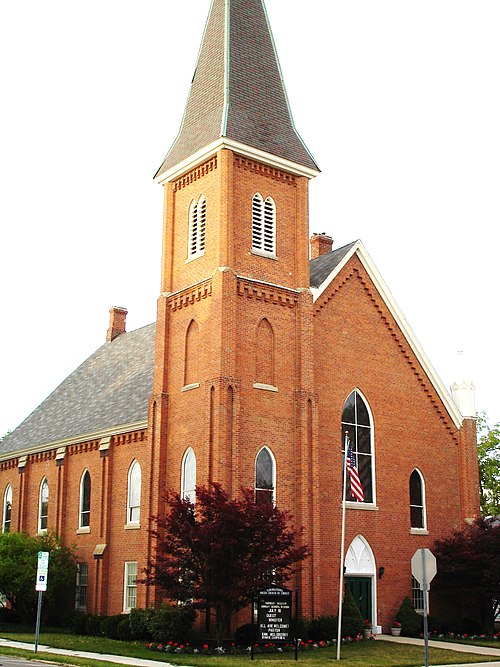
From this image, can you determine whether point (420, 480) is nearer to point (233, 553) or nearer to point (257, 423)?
point (257, 423)

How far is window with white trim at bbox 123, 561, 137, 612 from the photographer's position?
33969 mm

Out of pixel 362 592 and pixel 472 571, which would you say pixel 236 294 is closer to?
pixel 362 592

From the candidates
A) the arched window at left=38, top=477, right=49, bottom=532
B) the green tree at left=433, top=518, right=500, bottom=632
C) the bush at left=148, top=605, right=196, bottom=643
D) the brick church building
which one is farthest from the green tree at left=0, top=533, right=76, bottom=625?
the green tree at left=433, top=518, right=500, bottom=632

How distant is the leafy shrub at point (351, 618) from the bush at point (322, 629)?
573mm

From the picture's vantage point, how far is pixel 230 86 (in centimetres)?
3472

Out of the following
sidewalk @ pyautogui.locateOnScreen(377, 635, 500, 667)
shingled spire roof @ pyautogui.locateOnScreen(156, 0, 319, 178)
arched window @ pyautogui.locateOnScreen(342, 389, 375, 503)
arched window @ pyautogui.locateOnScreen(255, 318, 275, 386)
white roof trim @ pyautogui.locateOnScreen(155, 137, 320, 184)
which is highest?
shingled spire roof @ pyautogui.locateOnScreen(156, 0, 319, 178)

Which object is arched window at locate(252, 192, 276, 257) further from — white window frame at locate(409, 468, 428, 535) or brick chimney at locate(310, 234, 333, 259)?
white window frame at locate(409, 468, 428, 535)

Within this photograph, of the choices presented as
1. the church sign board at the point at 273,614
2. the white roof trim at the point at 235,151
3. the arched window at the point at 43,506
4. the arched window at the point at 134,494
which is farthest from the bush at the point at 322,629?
the arched window at the point at 43,506

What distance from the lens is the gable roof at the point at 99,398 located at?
3875cm

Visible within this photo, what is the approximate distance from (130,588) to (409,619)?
10398 millimetres

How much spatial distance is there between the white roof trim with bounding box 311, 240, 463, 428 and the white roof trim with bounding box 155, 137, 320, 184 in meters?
3.89

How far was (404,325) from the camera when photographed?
37.2 metres

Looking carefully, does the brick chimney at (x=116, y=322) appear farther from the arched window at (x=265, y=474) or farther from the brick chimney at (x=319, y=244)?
the arched window at (x=265, y=474)

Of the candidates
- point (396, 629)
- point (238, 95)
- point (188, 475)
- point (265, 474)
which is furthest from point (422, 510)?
point (238, 95)
